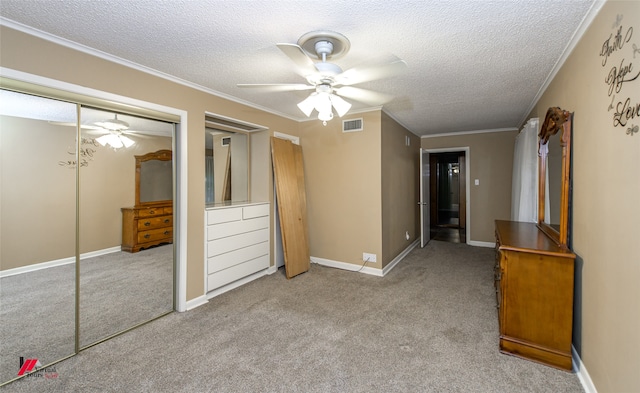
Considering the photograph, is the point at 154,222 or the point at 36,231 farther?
the point at 154,222

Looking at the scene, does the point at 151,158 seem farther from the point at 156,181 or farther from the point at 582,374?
the point at 582,374

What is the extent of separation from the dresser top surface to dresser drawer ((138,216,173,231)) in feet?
9.97

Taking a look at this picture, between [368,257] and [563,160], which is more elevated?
[563,160]

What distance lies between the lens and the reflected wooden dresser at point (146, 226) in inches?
104

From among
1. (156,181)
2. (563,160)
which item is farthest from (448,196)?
(156,181)

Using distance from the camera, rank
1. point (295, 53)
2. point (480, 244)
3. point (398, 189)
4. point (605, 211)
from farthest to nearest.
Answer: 1. point (480, 244)
2. point (398, 189)
3. point (295, 53)
4. point (605, 211)

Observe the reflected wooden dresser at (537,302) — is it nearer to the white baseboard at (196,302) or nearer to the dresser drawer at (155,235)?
the white baseboard at (196,302)

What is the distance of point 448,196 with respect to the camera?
917 centimetres

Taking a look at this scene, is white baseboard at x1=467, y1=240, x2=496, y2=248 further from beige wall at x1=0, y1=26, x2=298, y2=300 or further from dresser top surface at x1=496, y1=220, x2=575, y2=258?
beige wall at x1=0, y1=26, x2=298, y2=300

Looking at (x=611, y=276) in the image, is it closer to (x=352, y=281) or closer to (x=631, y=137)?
(x=631, y=137)

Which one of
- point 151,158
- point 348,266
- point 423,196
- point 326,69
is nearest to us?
point 326,69

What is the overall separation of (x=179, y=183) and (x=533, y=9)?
3.12 metres

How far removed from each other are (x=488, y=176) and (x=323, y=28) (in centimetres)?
502

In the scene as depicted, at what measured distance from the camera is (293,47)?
1613 mm
